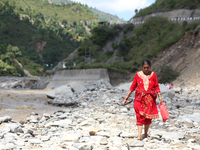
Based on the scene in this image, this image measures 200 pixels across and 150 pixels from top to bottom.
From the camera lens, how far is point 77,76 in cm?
3178

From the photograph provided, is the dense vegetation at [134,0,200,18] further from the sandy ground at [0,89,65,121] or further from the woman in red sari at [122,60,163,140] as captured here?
the woman in red sari at [122,60,163,140]

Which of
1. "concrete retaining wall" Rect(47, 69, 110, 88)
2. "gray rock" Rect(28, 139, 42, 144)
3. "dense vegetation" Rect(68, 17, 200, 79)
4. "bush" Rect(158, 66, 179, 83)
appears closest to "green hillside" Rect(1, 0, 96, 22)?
"dense vegetation" Rect(68, 17, 200, 79)

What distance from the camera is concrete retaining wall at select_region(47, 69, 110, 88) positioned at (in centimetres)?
2994

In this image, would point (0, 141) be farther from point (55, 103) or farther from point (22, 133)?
point (55, 103)

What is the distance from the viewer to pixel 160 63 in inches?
1101

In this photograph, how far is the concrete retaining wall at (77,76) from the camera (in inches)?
1179

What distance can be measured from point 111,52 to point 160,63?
67.7 ft

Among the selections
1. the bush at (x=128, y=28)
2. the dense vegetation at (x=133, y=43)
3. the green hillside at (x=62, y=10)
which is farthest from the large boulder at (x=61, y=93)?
the green hillside at (x=62, y=10)

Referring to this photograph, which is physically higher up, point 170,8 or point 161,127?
point 170,8

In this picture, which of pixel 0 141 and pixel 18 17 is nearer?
pixel 0 141

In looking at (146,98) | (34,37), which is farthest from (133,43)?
(34,37)

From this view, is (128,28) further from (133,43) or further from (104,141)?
(104,141)

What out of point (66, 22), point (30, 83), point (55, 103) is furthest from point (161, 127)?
point (66, 22)

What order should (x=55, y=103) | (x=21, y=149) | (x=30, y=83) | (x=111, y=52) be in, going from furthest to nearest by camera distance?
(x=111, y=52) → (x=30, y=83) → (x=55, y=103) → (x=21, y=149)
